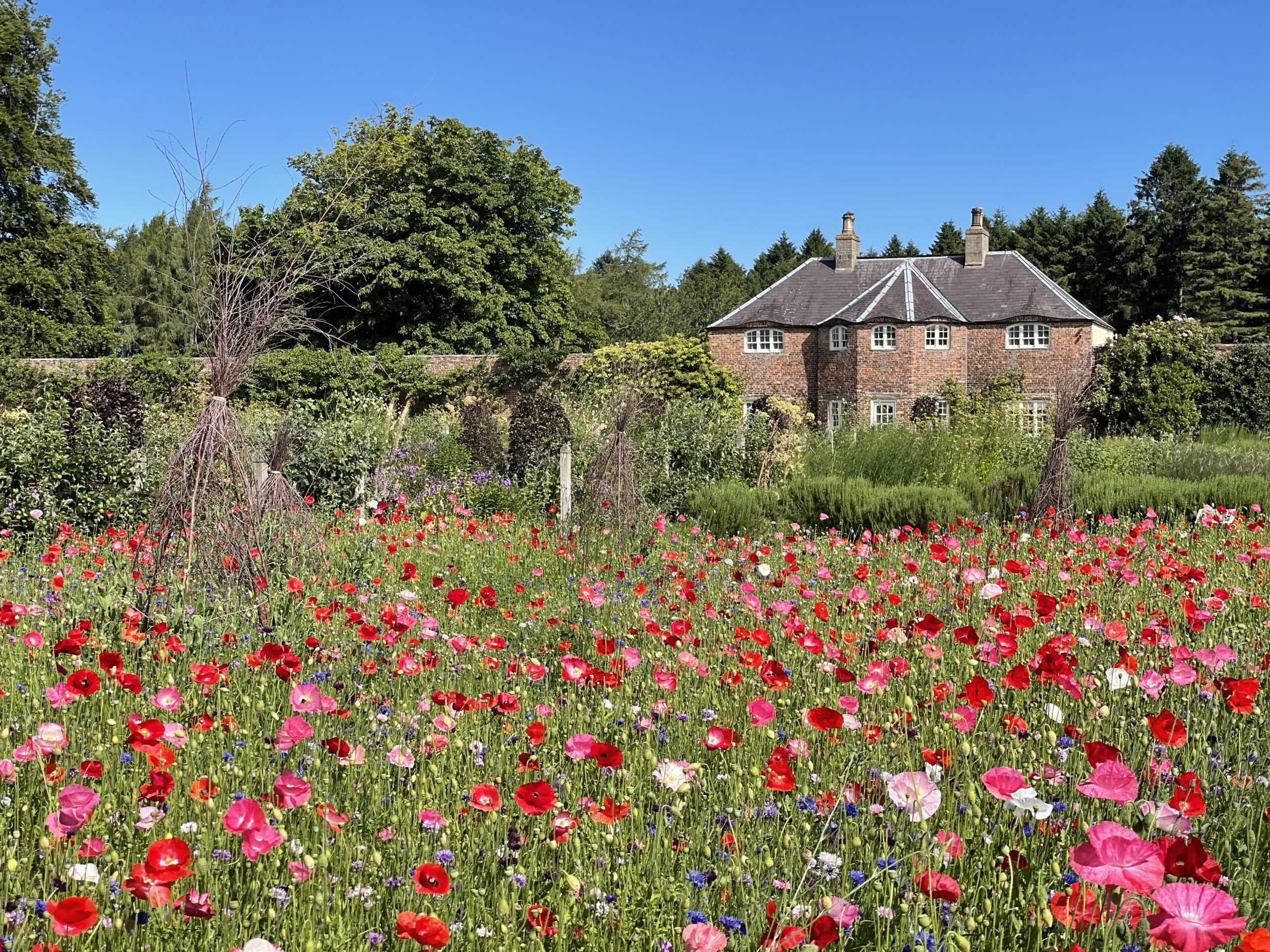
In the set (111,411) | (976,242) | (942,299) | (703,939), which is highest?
(976,242)

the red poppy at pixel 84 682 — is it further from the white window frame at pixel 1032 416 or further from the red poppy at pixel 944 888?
the white window frame at pixel 1032 416

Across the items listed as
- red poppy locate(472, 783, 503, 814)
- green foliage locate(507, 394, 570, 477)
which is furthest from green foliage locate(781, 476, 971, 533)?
red poppy locate(472, 783, 503, 814)

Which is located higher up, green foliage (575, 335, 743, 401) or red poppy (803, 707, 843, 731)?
green foliage (575, 335, 743, 401)

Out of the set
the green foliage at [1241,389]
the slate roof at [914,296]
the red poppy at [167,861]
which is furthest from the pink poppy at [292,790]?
the slate roof at [914,296]

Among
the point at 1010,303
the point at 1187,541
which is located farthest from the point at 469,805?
the point at 1010,303

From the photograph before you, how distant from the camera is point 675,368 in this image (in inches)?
1008

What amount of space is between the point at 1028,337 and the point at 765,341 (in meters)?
7.41

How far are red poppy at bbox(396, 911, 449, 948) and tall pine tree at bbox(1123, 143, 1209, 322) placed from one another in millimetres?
44070

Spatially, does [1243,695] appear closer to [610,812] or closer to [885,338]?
[610,812]

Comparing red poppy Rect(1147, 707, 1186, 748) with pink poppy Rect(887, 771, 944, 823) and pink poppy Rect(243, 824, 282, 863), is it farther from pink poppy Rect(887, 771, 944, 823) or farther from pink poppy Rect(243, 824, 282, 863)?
pink poppy Rect(243, 824, 282, 863)

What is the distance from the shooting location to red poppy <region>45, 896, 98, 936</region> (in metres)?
1.28

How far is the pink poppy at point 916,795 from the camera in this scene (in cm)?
166

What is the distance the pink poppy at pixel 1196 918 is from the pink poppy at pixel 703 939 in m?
0.53

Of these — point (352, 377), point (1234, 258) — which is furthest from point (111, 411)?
point (1234, 258)
